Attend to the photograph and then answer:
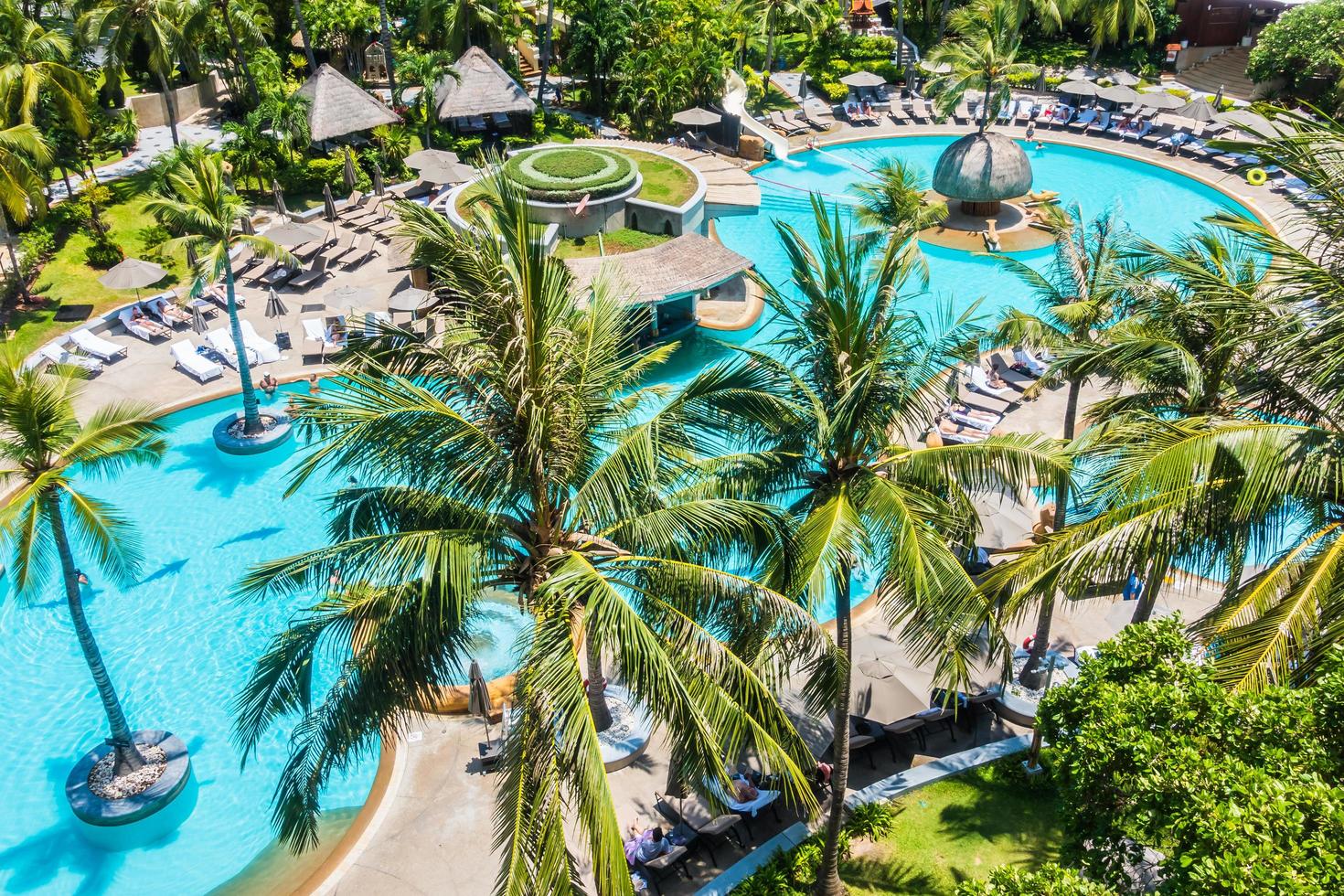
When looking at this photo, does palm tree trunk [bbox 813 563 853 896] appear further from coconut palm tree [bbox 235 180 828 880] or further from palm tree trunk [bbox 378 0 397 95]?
palm tree trunk [bbox 378 0 397 95]

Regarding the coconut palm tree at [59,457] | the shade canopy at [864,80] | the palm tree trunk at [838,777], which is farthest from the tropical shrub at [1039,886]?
the shade canopy at [864,80]

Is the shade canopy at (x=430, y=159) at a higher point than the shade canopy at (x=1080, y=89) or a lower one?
lower

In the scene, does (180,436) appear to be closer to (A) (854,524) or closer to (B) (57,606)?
(B) (57,606)

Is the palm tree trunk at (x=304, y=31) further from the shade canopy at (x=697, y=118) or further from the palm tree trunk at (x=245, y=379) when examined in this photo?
the palm tree trunk at (x=245, y=379)

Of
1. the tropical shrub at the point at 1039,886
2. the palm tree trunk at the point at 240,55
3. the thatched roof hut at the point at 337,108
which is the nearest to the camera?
the tropical shrub at the point at 1039,886

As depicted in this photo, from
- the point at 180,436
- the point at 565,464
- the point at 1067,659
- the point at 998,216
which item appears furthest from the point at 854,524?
the point at 998,216
